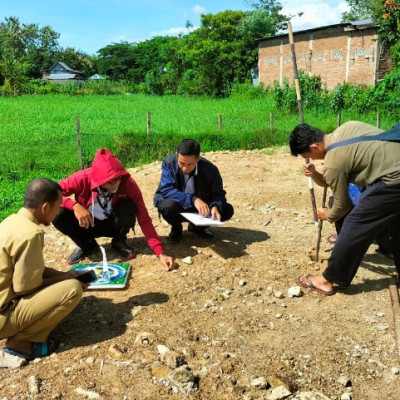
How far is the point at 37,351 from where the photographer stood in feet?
9.42

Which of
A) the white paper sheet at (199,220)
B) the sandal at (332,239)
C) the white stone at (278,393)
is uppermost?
the white paper sheet at (199,220)

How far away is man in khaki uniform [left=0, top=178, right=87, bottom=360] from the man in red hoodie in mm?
1171

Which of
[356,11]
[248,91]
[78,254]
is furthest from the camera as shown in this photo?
[356,11]

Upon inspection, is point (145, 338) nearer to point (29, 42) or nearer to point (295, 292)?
point (295, 292)

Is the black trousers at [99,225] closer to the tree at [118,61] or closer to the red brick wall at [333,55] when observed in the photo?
the red brick wall at [333,55]

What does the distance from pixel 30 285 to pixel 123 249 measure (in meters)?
1.89

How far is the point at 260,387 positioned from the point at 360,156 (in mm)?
1759

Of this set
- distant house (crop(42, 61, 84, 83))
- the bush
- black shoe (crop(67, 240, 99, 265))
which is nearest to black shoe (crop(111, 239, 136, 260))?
black shoe (crop(67, 240, 99, 265))

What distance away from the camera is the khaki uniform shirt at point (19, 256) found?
2537 mm

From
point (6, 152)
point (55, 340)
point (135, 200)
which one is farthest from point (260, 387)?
point (6, 152)

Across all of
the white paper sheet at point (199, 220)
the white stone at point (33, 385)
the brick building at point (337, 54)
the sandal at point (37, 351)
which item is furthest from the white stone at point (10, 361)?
the brick building at point (337, 54)

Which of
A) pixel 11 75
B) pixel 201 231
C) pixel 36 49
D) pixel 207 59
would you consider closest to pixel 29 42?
pixel 36 49

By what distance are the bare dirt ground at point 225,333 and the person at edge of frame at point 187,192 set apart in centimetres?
40

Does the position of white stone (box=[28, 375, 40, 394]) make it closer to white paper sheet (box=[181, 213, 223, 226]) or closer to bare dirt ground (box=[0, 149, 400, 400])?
bare dirt ground (box=[0, 149, 400, 400])
